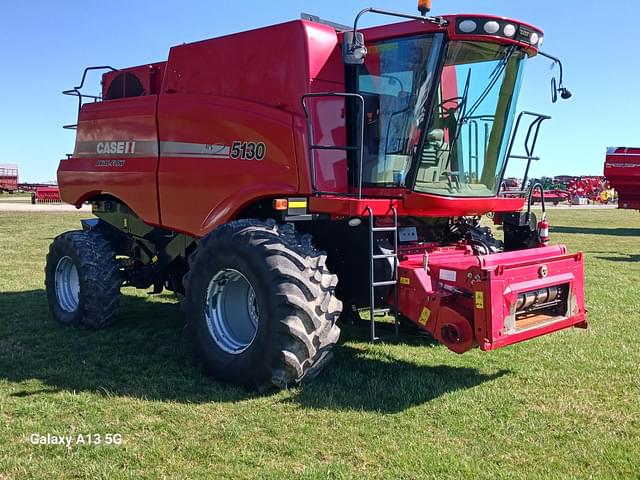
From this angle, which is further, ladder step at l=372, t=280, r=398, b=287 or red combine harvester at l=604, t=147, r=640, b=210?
red combine harvester at l=604, t=147, r=640, b=210

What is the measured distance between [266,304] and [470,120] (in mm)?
2363

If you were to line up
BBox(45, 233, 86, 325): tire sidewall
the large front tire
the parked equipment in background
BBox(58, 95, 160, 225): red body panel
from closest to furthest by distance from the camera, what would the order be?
the large front tire < BBox(58, 95, 160, 225): red body panel < BBox(45, 233, 86, 325): tire sidewall < the parked equipment in background

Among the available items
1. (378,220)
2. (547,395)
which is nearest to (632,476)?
(547,395)

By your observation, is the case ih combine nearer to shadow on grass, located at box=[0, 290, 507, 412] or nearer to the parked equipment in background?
shadow on grass, located at box=[0, 290, 507, 412]

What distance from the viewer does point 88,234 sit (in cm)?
732

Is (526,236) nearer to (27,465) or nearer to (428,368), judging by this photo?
(428,368)

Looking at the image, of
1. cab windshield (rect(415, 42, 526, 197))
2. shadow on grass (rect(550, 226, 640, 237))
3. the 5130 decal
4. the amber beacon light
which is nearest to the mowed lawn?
cab windshield (rect(415, 42, 526, 197))

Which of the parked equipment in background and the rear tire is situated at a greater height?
the parked equipment in background

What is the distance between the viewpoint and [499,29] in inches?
194

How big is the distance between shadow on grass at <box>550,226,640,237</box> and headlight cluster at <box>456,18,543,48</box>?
16.7 metres

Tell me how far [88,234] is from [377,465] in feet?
16.3

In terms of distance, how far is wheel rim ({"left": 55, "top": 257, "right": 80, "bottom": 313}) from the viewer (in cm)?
734

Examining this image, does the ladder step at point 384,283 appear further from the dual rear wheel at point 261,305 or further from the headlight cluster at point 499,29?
the headlight cluster at point 499,29

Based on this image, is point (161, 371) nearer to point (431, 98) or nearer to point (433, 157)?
point (433, 157)
